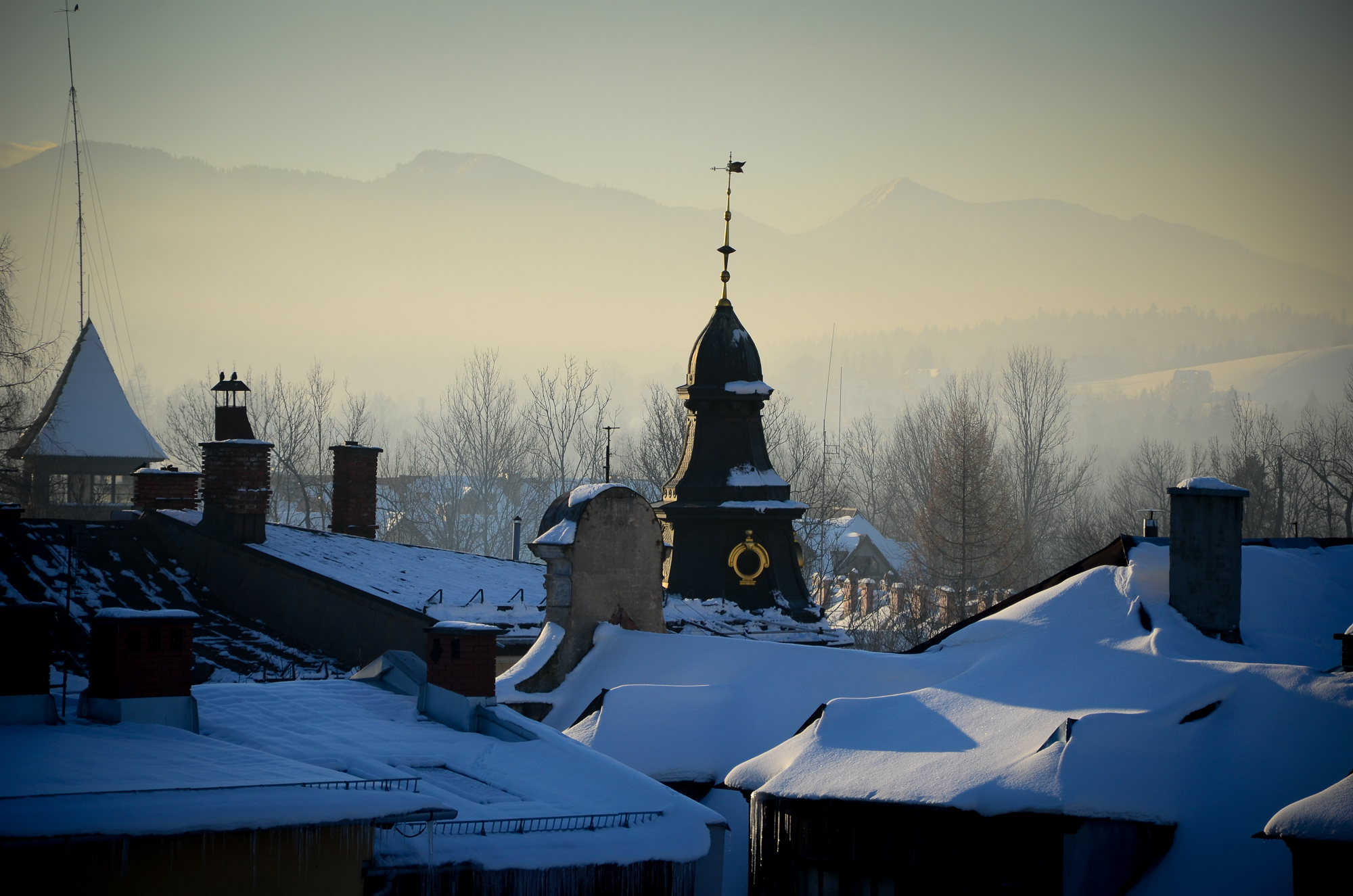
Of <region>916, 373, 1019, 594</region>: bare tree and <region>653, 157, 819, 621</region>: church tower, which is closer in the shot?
<region>653, 157, 819, 621</region>: church tower

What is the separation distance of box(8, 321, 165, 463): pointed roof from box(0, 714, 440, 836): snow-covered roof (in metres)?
31.2

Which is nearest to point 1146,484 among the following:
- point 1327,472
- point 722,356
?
point 1327,472

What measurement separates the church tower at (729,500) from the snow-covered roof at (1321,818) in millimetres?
16474

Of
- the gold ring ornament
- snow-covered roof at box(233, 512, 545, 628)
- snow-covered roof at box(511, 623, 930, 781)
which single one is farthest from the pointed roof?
snow-covered roof at box(511, 623, 930, 781)

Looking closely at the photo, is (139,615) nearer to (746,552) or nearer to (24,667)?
(24,667)

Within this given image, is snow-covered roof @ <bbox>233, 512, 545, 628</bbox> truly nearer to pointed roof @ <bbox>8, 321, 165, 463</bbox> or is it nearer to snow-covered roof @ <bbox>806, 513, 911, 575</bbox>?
pointed roof @ <bbox>8, 321, 165, 463</bbox>

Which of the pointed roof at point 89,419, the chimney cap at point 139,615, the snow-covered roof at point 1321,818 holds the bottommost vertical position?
the snow-covered roof at point 1321,818

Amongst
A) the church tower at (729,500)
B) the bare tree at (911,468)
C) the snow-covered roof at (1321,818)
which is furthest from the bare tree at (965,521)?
the snow-covered roof at (1321,818)

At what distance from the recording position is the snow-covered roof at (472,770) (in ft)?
32.4

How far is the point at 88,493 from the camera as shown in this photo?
4800cm

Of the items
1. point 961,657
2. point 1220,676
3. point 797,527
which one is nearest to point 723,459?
Answer: point 961,657

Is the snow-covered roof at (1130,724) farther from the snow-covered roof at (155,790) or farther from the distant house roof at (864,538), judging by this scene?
the distant house roof at (864,538)

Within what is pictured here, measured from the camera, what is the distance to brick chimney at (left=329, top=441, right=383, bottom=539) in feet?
80.0

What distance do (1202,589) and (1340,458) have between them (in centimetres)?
5944
